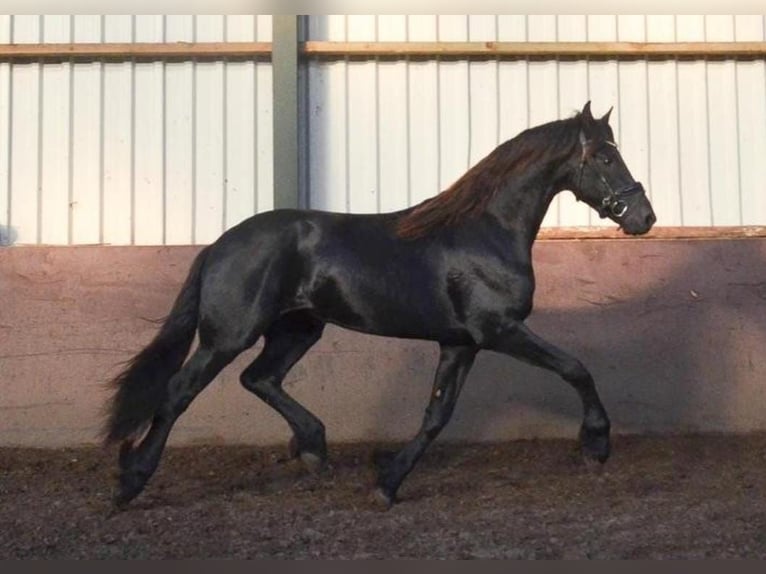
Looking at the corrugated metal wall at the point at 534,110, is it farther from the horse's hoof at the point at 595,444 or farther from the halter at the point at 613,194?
the horse's hoof at the point at 595,444

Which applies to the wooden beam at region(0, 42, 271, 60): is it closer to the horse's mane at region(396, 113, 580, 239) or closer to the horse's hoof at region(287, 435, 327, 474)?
the horse's mane at region(396, 113, 580, 239)

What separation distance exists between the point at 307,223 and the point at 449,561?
81.2 inches

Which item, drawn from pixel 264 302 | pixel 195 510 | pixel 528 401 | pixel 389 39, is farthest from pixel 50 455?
pixel 389 39

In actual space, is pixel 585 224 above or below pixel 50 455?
above

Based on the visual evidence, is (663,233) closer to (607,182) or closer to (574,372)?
(607,182)

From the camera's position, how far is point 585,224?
29.0 feet

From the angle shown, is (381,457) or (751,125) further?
(751,125)

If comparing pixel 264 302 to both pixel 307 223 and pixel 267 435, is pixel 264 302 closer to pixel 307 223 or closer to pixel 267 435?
pixel 307 223

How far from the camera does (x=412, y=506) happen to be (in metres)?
5.89

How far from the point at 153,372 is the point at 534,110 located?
169 inches

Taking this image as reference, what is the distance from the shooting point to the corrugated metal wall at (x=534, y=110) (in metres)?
8.76

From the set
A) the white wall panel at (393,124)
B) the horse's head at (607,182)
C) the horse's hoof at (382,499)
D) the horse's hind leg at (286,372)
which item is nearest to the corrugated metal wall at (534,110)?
the white wall panel at (393,124)

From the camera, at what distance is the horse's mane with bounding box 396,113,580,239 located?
19.6ft

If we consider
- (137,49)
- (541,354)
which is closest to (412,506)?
(541,354)
